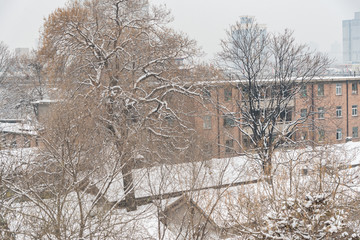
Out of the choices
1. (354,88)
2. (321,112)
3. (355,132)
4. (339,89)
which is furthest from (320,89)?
(321,112)

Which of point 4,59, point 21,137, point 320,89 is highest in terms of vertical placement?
point 4,59

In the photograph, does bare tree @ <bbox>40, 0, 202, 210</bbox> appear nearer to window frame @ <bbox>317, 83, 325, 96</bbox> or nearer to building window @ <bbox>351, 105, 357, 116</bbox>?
window frame @ <bbox>317, 83, 325, 96</bbox>

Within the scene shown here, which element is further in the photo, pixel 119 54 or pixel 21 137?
pixel 119 54

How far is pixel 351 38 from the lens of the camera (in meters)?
185

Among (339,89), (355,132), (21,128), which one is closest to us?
(21,128)

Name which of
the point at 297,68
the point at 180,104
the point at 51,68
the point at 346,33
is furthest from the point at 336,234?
the point at 346,33

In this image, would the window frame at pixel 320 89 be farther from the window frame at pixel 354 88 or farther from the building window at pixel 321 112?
the window frame at pixel 354 88

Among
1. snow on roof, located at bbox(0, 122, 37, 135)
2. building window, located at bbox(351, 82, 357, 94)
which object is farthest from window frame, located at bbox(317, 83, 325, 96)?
snow on roof, located at bbox(0, 122, 37, 135)

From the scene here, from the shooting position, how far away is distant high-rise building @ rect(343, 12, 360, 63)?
180250 mm

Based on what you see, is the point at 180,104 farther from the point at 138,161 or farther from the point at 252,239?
the point at 252,239

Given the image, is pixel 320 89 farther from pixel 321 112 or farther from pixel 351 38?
pixel 351 38

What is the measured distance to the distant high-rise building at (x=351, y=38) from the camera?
180 metres

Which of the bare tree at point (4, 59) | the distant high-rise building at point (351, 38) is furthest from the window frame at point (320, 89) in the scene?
the distant high-rise building at point (351, 38)

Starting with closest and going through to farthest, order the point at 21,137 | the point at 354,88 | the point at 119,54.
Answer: the point at 21,137 < the point at 119,54 < the point at 354,88
